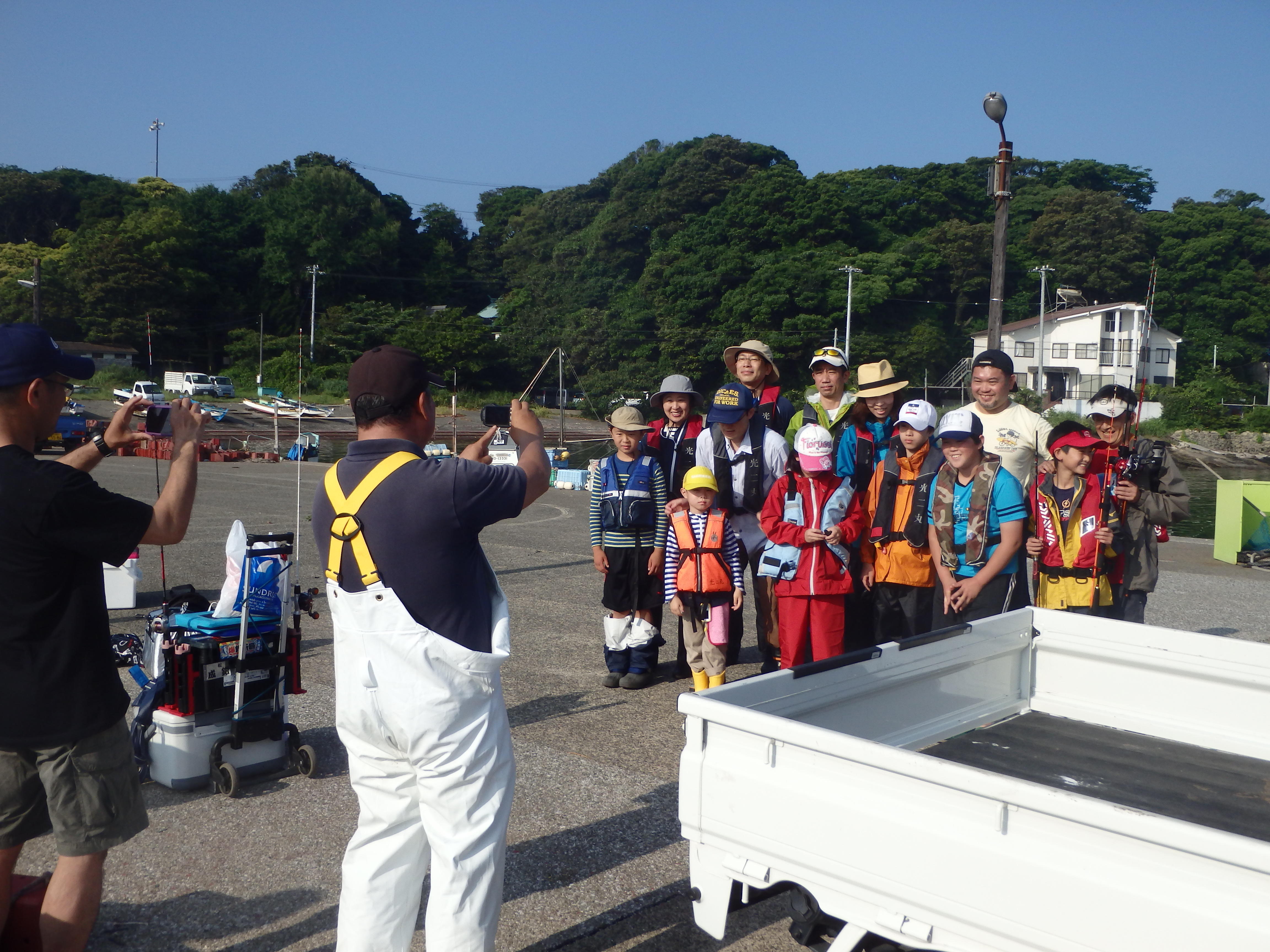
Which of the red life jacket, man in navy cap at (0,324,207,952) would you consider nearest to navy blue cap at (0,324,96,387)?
man in navy cap at (0,324,207,952)


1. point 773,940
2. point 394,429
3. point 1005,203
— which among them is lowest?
point 773,940

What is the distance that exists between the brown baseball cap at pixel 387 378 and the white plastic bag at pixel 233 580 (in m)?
2.30

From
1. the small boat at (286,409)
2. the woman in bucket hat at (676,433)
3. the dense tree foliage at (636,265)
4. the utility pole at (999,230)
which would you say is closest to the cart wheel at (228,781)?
the woman in bucket hat at (676,433)

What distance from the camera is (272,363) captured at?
69.2m

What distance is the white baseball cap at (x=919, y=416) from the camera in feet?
18.6

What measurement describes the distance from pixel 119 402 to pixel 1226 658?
55893 millimetres

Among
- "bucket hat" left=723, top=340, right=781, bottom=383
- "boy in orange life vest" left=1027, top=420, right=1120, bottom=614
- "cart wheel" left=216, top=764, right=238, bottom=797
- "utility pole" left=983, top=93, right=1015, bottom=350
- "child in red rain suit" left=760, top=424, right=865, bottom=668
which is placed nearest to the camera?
"cart wheel" left=216, top=764, right=238, bottom=797

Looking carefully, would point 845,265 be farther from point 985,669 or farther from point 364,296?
point 985,669

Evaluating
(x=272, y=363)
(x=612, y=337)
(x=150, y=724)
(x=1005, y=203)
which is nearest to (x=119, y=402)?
(x=272, y=363)

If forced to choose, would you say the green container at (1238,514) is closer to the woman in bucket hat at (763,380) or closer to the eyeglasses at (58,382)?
the woman in bucket hat at (763,380)

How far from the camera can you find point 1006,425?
243 inches

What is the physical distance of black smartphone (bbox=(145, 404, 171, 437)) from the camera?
132 inches

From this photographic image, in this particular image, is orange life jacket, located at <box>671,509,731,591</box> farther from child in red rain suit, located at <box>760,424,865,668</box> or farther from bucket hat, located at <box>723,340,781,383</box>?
bucket hat, located at <box>723,340,781,383</box>

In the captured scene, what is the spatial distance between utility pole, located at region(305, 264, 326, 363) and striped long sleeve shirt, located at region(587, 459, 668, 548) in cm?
5923
